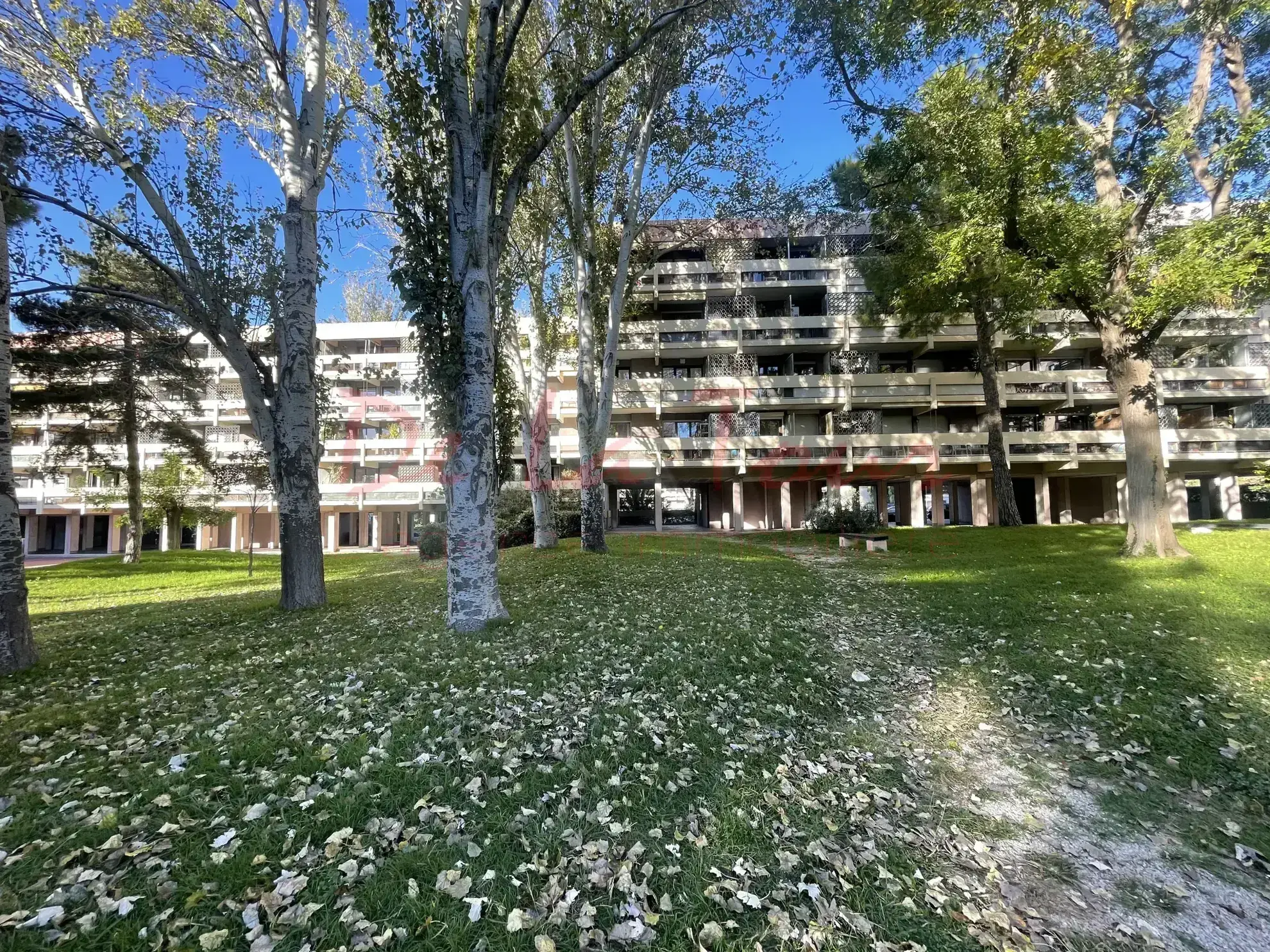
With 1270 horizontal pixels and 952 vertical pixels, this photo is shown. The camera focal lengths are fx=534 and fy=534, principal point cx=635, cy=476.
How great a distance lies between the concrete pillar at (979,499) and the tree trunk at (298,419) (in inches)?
1349

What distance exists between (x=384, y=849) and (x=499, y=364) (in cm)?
1459

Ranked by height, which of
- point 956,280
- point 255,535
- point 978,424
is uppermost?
point 956,280

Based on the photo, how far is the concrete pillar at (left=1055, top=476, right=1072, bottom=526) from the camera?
110 feet

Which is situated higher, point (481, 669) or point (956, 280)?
point (956, 280)

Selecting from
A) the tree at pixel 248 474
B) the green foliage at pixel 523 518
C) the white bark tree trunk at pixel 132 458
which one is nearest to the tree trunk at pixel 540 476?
the green foliage at pixel 523 518

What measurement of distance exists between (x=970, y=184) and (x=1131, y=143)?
5.68 metres

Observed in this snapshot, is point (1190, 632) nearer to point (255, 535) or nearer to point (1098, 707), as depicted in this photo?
point (1098, 707)

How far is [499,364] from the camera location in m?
16.2

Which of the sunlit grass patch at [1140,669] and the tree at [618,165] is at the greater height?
the tree at [618,165]

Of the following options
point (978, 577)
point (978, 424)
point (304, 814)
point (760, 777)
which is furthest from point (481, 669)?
point (978, 424)

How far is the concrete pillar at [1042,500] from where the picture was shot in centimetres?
3153

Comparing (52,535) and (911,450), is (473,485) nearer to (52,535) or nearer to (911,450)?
(911,450)

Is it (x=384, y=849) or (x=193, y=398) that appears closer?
(x=384, y=849)

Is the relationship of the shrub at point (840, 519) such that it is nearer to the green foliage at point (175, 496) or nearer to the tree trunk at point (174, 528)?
the green foliage at point (175, 496)
